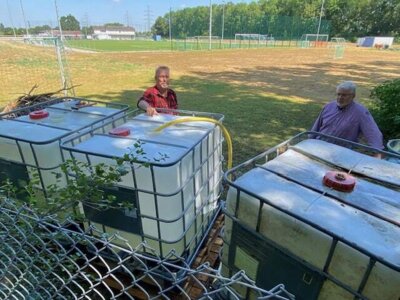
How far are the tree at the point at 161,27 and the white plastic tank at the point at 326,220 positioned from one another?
9286cm

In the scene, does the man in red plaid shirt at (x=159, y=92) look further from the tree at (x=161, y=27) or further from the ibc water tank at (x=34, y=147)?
the tree at (x=161, y=27)

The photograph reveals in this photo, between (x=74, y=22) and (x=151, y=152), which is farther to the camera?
(x=74, y=22)

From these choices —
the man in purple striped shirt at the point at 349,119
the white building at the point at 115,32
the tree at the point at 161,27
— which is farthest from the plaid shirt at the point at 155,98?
the white building at the point at 115,32

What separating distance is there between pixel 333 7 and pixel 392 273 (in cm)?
6603

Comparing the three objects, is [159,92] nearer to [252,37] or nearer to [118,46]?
[252,37]

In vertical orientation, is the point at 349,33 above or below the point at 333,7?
below

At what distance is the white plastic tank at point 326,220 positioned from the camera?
1.02 meters

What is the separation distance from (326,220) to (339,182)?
0.27 metres

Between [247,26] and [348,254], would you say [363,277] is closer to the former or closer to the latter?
[348,254]

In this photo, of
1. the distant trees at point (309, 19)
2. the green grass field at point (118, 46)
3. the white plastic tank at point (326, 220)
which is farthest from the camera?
the distant trees at point (309, 19)

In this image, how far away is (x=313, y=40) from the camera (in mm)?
44812

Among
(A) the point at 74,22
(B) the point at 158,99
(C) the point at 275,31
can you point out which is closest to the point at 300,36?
(C) the point at 275,31

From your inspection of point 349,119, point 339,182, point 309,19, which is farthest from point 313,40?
point 339,182

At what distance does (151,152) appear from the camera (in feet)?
5.61
